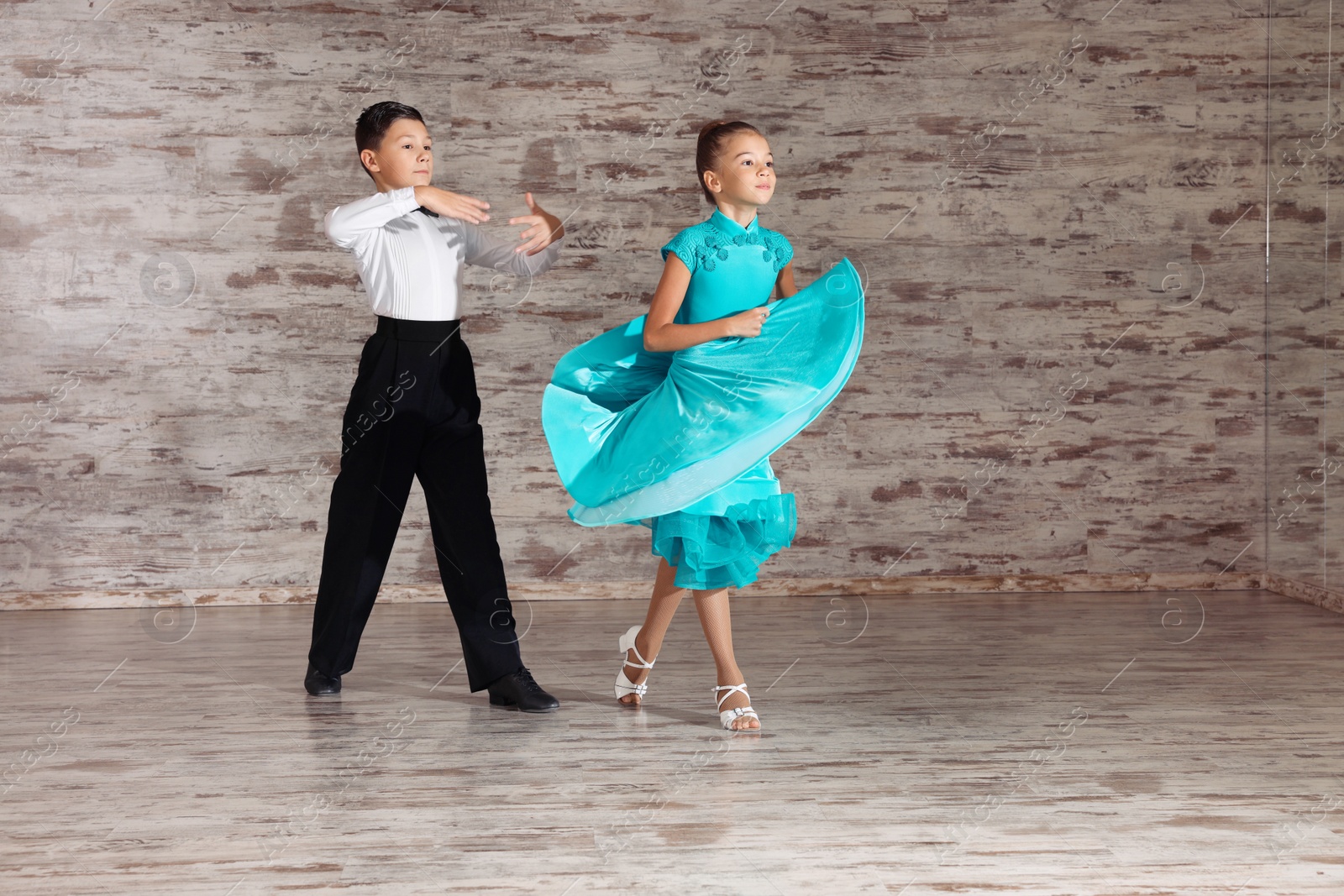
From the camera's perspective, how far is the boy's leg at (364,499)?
9.03ft

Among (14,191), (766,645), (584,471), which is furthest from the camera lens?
(14,191)

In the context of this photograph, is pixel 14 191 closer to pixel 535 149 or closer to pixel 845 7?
pixel 535 149

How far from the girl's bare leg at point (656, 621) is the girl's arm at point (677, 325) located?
483mm

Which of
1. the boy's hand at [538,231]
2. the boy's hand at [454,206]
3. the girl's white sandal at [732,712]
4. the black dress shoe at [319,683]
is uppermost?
the boy's hand at [454,206]

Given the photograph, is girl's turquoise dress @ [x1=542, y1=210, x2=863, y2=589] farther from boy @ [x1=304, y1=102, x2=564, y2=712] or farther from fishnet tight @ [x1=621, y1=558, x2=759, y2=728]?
boy @ [x1=304, y1=102, x2=564, y2=712]

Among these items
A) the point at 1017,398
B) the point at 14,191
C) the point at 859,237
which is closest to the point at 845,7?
the point at 859,237

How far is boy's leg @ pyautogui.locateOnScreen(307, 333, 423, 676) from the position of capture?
2752 millimetres

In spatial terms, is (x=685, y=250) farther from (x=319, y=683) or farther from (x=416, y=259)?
(x=319, y=683)

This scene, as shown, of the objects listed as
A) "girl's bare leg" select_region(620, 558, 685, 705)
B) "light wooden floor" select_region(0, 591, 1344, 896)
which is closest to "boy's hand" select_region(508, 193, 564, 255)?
"girl's bare leg" select_region(620, 558, 685, 705)

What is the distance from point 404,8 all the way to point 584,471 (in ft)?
7.92

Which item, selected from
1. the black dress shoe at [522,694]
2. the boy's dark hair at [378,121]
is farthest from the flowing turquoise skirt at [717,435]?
the boy's dark hair at [378,121]

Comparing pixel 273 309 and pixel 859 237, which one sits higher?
pixel 859 237

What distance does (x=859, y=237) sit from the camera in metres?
4.30

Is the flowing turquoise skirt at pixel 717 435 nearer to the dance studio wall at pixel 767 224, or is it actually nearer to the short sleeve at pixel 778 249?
the short sleeve at pixel 778 249
